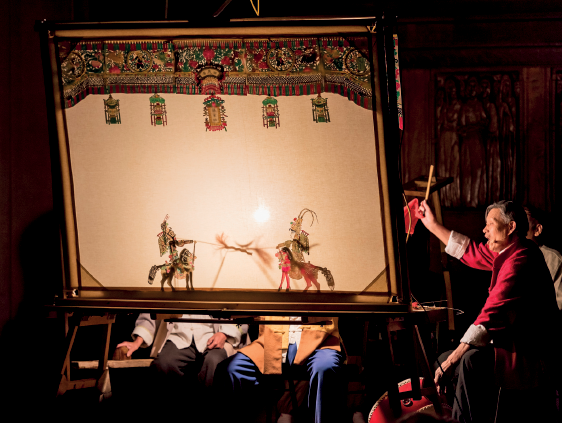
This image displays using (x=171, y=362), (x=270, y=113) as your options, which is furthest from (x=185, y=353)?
(x=270, y=113)

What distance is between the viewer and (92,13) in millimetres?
4098

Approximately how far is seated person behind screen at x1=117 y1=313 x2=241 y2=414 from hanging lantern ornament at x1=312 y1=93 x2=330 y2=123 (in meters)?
1.70

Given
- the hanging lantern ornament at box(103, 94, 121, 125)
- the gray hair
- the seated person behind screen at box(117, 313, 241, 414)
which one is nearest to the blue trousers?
the seated person behind screen at box(117, 313, 241, 414)

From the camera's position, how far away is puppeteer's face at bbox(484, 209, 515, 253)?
2730mm

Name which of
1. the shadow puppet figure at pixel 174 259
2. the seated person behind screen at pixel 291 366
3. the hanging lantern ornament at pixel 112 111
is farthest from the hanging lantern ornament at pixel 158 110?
the seated person behind screen at pixel 291 366

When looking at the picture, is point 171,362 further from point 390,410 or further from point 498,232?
point 498,232

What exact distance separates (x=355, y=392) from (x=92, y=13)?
395 cm

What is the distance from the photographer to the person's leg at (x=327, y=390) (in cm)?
257

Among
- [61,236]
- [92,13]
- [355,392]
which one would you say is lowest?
[355,392]

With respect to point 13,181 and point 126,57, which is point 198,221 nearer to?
point 126,57

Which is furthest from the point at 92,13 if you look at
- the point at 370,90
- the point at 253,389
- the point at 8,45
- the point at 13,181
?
the point at 253,389

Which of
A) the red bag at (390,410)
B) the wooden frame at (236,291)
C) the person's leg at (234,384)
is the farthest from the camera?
the person's leg at (234,384)

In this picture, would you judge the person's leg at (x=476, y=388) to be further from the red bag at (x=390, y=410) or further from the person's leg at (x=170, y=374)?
the person's leg at (x=170, y=374)

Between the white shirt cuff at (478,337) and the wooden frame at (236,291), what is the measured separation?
0.62 m
